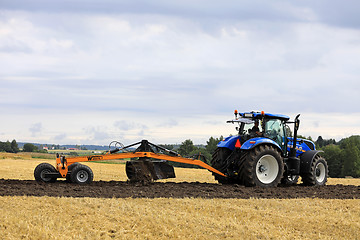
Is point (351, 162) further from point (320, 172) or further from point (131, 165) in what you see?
point (131, 165)

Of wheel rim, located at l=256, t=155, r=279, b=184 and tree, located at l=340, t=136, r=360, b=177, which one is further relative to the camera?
tree, located at l=340, t=136, r=360, b=177

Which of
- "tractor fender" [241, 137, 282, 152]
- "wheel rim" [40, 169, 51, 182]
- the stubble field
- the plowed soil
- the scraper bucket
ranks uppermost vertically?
"tractor fender" [241, 137, 282, 152]

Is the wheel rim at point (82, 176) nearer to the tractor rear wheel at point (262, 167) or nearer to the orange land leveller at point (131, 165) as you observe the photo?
the orange land leveller at point (131, 165)

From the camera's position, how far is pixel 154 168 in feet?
41.4

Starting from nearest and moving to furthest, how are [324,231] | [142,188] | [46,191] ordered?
[324,231] → [46,191] → [142,188]

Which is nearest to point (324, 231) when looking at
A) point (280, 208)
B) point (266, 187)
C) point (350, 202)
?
point (280, 208)

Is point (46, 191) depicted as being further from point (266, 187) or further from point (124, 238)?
point (266, 187)

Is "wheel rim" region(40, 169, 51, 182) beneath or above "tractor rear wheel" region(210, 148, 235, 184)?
beneath

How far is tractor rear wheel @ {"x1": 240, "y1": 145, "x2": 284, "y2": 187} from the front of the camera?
41.3 ft

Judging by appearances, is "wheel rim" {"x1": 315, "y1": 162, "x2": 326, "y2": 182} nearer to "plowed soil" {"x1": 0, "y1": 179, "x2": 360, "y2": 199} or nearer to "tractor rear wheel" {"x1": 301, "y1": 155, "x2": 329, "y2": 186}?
"tractor rear wheel" {"x1": 301, "y1": 155, "x2": 329, "y2": 186}

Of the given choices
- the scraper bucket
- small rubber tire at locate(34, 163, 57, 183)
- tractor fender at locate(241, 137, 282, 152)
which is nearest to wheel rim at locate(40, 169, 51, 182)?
small rubber tire at locate(34, 163, 57, 183)

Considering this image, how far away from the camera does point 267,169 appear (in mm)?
13359

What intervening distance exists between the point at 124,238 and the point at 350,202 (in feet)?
21.7

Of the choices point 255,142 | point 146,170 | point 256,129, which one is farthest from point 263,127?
point 146,170
